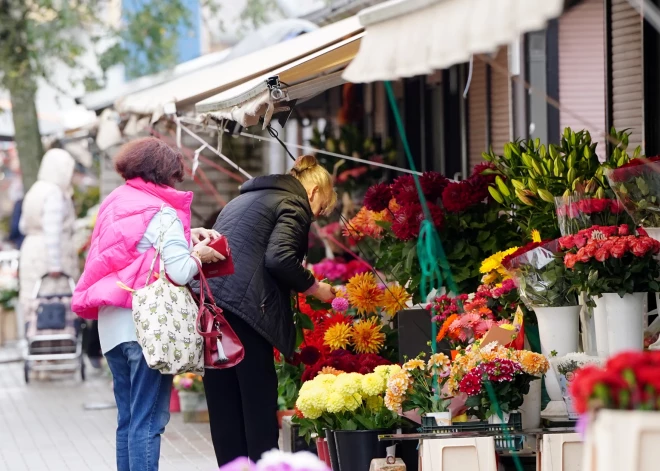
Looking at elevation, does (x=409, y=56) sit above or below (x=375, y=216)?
above

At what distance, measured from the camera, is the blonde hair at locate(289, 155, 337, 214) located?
248 inches

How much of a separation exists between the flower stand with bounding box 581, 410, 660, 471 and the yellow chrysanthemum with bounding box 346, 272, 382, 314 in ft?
12.9

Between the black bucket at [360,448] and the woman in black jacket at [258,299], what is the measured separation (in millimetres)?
389

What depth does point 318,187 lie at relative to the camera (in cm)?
629

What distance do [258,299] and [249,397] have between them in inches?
18.6

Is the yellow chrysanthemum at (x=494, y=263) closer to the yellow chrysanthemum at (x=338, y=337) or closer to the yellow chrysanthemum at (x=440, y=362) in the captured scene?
the yellow chrysanthemum at (x=440, y=362)

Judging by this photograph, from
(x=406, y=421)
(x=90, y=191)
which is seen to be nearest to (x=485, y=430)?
(x=406, y=421)

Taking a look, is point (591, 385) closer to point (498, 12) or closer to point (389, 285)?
point (498, 12)

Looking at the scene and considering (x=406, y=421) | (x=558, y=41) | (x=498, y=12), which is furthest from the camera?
(x=558, y=41)

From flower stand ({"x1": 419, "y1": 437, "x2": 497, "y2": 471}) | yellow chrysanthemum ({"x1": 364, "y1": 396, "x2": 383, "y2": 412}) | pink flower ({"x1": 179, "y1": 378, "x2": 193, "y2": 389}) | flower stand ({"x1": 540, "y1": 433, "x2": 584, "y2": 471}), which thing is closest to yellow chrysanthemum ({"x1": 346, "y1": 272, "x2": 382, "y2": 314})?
yellow chrysanthemum ({"x1": 364, "y1": 396, "x2": 383, "y2": 412})

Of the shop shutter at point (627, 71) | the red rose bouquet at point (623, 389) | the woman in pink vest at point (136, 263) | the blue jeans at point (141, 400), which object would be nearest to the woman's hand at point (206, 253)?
the woman in pink vest at point (136, 263)

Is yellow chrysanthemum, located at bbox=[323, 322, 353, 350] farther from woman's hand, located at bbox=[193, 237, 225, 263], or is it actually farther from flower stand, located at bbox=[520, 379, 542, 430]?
flower stand, located at bbox=[520, 379, 542, 430]

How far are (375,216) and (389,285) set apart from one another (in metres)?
0.50

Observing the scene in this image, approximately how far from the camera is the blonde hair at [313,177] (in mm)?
6305
